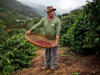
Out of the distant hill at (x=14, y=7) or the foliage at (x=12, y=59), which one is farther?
the distant hill at (x=14, y=7)

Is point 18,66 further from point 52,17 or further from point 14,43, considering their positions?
point 52,17

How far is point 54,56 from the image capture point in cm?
375

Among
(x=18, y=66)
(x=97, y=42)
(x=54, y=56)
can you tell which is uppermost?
(x=97, y=42)

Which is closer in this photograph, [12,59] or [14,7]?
[12,59]

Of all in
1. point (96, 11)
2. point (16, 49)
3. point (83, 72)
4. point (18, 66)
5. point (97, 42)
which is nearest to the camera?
point (97, 42)

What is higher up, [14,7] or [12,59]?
[14,7]

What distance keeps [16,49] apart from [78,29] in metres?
3.04

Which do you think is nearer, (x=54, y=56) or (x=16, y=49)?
(x=54, y=56)

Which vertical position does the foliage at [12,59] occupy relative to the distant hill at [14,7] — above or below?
below

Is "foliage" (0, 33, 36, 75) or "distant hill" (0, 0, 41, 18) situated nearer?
"foliage" (0, 33, 36, 75)

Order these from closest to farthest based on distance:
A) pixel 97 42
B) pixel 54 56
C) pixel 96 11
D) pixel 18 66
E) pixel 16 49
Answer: pixel 97 42
pixel 96 11
pixel 54 56
pixel 18 66
pixel 16 49

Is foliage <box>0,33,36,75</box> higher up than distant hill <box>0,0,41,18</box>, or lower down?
lower down

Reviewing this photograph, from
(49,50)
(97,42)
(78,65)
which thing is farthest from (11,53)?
(97,42)

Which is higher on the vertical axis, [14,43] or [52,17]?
[52,17]
